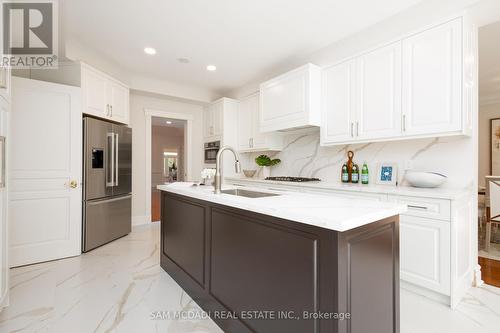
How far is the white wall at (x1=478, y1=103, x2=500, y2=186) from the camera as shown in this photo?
16.9 ft

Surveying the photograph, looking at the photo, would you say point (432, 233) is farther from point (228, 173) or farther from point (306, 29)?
point (228, 173)

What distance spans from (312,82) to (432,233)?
83.5 inches

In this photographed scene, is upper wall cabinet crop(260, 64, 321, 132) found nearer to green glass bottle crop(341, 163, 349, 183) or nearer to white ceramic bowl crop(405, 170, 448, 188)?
green glass bottle crop(341, 163, 349, 183)

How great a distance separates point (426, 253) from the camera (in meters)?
2.01

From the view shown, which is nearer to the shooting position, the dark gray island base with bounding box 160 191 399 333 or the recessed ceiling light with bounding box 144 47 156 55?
the dark gray island base with bounding box 160 191 399 333

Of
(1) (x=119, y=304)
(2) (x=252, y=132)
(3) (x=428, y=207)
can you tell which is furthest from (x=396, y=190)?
(2) (x=252, y=132)

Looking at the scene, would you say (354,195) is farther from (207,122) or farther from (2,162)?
(207,122)

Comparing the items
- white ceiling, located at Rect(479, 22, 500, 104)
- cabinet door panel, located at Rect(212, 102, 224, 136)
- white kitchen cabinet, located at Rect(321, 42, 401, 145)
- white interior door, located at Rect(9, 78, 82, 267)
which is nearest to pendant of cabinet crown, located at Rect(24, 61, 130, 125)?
white interior door, located at Rect(9, 78, 82, 267)

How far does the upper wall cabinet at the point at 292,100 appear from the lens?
3.15 meters

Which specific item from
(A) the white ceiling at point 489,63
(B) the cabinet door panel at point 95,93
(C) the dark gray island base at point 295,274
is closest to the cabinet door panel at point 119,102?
(B) the cabinet door panel at point 95,93

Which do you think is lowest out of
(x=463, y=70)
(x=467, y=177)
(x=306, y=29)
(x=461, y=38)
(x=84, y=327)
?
(x=84, y=327)

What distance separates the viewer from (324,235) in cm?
106

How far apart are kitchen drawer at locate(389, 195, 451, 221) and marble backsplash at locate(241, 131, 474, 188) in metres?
0.58

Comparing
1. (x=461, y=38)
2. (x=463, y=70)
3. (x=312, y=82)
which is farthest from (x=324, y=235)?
(x=312, y=82)
